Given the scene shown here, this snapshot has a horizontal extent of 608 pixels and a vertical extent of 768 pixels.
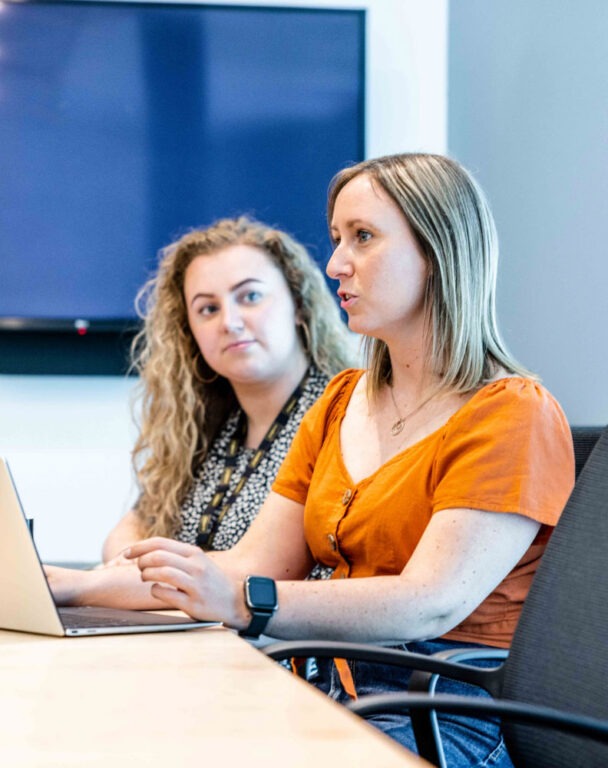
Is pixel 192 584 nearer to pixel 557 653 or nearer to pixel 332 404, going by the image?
pixel 557 653

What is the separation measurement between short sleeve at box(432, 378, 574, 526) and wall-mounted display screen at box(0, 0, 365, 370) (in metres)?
2.00

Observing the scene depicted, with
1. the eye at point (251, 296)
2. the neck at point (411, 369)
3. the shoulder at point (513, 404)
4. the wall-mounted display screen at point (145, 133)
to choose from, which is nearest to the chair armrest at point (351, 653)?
the shoulder at point (513, 404)

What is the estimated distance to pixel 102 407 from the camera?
3.50m

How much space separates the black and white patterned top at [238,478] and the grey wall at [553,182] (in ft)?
1.64

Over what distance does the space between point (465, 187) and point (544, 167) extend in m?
0.80

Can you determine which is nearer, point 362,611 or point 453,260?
point 362,611

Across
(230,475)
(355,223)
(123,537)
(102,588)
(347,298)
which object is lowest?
(123,537)

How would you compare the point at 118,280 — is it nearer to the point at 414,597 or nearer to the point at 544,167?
the point at 544,167

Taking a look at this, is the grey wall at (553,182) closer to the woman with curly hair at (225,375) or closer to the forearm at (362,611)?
the woman with curly hair at (225,375)

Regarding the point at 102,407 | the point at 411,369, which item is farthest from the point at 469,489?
the point at 102,407

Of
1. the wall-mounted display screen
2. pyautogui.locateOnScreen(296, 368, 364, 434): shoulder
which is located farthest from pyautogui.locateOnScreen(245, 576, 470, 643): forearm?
the wall-mounted display screen

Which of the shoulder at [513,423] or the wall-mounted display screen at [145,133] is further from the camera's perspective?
the wall-mounted display screen at [145,133]

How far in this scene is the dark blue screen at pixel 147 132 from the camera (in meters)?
3.37

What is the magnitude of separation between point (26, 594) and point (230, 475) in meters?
1.16
